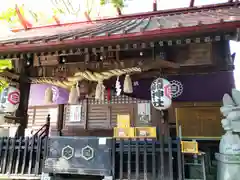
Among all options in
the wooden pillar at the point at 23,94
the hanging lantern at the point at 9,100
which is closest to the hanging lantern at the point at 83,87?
the wooden pillar at the point at 23,94

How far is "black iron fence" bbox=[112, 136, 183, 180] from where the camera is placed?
417 centimetres

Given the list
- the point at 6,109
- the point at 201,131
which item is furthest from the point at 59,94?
the point at 201,131

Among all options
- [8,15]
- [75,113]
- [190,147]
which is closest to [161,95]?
[190,147]

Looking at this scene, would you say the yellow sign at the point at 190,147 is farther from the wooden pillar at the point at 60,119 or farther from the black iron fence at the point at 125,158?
the wooden pillar at the point at 60,119

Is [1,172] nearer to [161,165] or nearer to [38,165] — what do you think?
[38,165]

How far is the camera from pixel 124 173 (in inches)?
174

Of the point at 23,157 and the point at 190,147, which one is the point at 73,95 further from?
the point at 190,147

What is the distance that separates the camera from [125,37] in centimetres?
416

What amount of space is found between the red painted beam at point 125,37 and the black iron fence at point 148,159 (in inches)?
81.5

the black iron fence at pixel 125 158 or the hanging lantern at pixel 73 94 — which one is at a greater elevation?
the hanging lantern at pixel 73 94

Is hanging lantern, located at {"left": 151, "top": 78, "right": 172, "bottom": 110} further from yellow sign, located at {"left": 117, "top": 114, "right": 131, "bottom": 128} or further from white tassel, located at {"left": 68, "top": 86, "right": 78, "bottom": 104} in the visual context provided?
yellow sign, located at {"left": 117, "top": 114, "right": 131, "bottom": 128}

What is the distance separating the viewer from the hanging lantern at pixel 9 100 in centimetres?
542

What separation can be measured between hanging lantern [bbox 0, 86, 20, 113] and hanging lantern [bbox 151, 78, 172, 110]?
3.63 m

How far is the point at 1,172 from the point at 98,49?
3.68 m
